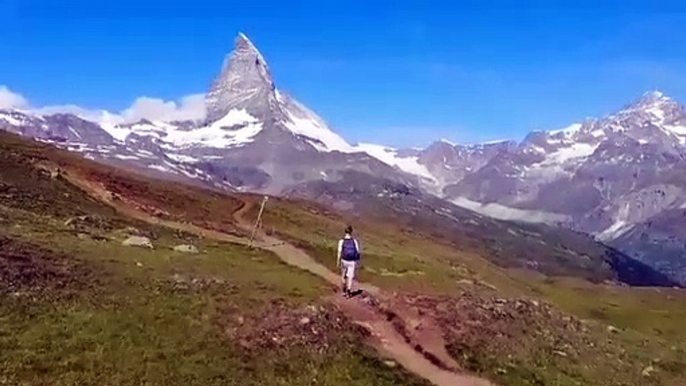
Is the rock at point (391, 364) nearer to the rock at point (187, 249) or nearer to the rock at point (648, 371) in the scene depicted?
the rock at point (648, 371)

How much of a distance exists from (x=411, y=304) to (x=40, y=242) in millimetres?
25253

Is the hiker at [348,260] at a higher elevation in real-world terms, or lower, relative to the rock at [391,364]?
higher

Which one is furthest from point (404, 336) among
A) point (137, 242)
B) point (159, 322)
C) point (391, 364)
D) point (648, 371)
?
point (137, 242)

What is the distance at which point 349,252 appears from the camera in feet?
197

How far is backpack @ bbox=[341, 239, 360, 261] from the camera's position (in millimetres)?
59938

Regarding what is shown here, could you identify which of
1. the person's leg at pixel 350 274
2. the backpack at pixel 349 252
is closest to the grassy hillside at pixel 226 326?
the person's leg at pixel 350 274

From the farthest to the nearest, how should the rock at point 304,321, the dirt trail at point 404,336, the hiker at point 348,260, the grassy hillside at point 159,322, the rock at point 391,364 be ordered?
the hiker at point 348,260
the rock at point 304,321
the dirt trail at point 404,336
the rock at point 391,364
the grassy hillside at point 159,322

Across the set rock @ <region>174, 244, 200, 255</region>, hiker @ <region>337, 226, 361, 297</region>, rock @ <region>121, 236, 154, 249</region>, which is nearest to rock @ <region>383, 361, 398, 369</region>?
hiker @ <region>337, 226, 361, 297</region>

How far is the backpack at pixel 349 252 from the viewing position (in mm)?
59938

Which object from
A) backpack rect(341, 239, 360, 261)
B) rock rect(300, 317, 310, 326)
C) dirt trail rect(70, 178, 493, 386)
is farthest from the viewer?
backpack rect(341, 239, 360, 261)

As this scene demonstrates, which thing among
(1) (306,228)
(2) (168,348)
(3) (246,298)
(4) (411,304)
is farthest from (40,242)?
(1) (306,228)

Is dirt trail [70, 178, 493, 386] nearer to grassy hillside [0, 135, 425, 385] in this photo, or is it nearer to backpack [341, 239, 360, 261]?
grassy hillside [0, 135, 425, 385]

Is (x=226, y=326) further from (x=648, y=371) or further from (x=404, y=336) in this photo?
(x=648, y=371)

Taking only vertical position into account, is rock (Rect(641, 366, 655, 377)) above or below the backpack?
below
